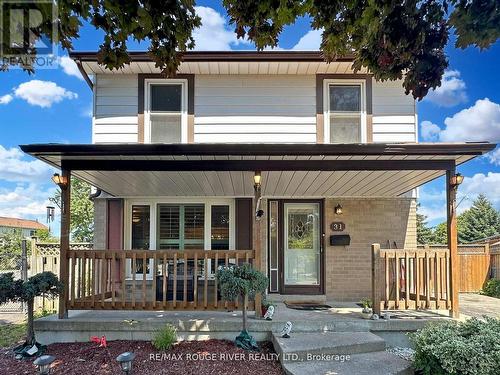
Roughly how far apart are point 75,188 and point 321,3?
22107mm

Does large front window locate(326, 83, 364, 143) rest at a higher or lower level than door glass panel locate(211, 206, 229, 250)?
higher

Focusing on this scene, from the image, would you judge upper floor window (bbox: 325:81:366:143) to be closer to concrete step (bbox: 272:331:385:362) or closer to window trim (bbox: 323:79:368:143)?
window trim (bbox: 323:79:368:143)

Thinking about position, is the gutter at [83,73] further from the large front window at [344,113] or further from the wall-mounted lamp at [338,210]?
the wall-mounted lamp at [338,210]

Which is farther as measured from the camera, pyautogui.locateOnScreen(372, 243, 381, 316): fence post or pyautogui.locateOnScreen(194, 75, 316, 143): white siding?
pyautogui.locateOnScreen(194, 75, 316, 143): white siding

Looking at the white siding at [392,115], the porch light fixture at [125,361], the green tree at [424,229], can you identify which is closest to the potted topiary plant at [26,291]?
the porch light fixture at [125,361]

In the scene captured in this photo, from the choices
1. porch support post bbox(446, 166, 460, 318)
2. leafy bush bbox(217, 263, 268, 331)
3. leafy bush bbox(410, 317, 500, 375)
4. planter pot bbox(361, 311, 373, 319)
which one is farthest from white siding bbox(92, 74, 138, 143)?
leafy bush bbox(410, 317, 500, 375)

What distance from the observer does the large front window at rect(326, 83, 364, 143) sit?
8680 millimetres

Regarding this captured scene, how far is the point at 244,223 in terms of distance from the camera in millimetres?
9219

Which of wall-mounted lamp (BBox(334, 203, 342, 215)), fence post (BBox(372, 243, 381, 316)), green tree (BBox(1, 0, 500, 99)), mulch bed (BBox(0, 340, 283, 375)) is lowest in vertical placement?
mulch bed (BBox(0, 340, 283, 375))

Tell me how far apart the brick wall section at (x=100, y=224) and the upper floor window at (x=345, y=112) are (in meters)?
5.30

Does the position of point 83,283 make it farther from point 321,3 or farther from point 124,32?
point 321,3

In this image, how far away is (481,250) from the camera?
41.7 ft

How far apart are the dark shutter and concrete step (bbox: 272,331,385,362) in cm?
341

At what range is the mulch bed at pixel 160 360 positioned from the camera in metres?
5.09
